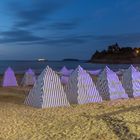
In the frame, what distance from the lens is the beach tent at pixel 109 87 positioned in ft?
51.3

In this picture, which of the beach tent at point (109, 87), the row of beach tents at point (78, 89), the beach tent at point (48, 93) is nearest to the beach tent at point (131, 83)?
the row of beach tents at point (78, 89)

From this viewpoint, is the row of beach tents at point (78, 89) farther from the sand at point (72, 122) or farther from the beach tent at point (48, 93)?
the sand at point (72, 122)

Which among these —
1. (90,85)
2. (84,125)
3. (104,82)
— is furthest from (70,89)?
(84,125)

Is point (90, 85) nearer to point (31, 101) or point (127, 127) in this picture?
point (31, 101)

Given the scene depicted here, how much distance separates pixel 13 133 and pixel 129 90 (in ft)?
26.7

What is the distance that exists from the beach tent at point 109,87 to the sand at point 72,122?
7.81ft

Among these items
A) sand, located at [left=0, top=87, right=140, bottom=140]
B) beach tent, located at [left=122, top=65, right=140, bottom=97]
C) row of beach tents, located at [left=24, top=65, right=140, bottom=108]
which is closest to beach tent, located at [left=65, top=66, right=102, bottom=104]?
row of beach tents, located at [left=24, top=65, right=140, bottom=108]

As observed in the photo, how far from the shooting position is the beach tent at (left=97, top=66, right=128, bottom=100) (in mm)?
15641

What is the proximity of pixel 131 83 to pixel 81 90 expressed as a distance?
125 inches

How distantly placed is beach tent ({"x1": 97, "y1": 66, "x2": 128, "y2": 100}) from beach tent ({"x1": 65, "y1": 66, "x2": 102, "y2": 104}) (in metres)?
1.03

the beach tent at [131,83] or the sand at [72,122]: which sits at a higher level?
the beach tent at [131,83]

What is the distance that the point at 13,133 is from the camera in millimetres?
9617

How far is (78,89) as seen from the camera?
1452 cm

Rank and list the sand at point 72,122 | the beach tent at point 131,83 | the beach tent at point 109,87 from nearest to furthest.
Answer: the sand at point 72,122, the beach tent at point 109,87, the beach tent at point 131,83
